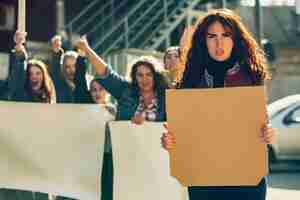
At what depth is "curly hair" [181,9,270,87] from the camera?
3256 mm

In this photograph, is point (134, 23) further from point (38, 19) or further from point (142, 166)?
point (142, 166)

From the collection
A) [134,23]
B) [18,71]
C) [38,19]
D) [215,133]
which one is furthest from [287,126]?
[38,19]

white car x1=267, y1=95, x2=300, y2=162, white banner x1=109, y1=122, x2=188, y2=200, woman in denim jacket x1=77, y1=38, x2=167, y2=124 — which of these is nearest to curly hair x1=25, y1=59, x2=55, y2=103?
woman in denim jacket x1=77, y1=38, x2=167, y2=124

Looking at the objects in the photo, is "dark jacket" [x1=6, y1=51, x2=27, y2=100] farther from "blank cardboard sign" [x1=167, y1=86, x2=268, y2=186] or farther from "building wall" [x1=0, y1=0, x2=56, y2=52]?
"building wall" [x1=0, y1=0, x2=56, y2=52]

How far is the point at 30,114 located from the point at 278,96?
52.6 ft

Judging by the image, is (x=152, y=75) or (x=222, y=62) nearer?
(x=222, y=62)

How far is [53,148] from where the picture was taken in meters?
5.39

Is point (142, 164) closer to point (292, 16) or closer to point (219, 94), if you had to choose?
point (219, 94)

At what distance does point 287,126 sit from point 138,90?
679 cm

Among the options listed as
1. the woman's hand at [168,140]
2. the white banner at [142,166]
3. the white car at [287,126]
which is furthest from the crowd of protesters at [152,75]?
the white car at [287,126]

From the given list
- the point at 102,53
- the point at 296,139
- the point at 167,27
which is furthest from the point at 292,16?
the point at 296,139

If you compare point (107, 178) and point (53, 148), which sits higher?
point (53, 148)

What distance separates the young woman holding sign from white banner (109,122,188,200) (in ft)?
6.11

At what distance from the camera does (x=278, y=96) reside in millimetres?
20703
